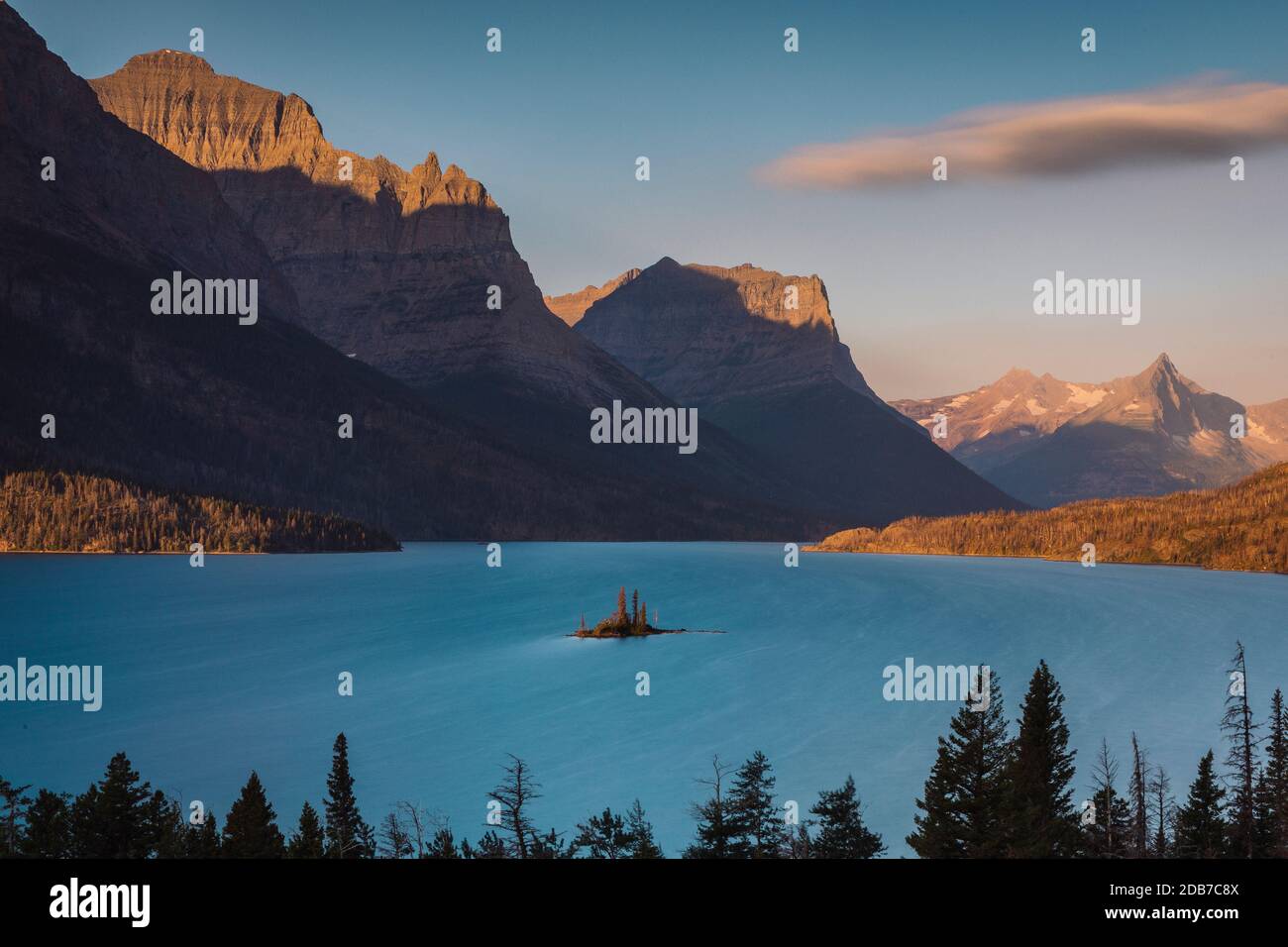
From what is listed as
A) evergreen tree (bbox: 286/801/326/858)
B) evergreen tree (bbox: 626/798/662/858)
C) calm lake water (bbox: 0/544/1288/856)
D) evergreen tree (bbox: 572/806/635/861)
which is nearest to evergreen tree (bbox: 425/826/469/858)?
evergreen tree (bbox: 286/801/326/858)

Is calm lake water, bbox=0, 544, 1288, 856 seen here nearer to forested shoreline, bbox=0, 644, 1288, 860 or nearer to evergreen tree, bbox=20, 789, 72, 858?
forested shoreline, bbox=0, 644, 1288, 860

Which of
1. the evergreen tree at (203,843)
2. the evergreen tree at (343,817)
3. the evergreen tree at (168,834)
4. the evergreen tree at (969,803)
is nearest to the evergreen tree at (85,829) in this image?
the evergreen tree at (168,834)

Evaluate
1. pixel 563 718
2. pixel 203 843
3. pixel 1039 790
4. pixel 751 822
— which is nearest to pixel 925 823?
pixel 751 822

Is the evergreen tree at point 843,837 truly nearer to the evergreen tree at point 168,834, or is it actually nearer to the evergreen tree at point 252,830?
the evergreen tree at point 252,830
